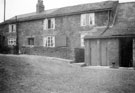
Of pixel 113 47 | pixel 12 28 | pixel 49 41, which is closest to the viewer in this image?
pixel 113 47

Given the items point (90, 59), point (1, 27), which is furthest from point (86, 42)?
point (1, 27)

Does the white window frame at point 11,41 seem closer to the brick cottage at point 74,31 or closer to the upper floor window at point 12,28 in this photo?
the brick cottage at point 74,31

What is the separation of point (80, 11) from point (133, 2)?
7.08 metres

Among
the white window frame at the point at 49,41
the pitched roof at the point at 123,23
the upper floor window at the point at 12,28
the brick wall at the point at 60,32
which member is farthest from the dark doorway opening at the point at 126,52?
the upper floor window at the point at 12,28

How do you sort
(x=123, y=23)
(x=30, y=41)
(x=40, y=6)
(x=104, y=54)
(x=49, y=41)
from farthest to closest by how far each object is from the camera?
(x=40, y=6), (x=30, y=41), (x=49, y=41), (x=123, y=23), (x=104, y=54)

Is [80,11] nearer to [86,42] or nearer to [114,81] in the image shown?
[86,42]

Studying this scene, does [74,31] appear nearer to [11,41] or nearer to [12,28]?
[12,28]

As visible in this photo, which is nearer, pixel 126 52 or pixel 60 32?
pixel 126 52

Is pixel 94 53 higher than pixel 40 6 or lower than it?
lower

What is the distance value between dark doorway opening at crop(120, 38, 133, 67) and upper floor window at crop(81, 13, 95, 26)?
6.96 m

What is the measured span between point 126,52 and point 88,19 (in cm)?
829

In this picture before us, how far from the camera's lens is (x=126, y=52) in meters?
20.6

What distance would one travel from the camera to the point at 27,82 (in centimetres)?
1018

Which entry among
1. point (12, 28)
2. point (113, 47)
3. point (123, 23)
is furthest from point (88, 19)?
point (12, 28)
